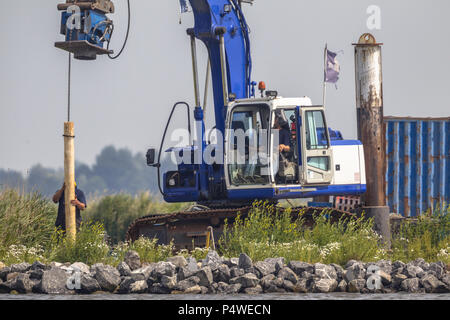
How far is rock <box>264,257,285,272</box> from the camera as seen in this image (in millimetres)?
15904

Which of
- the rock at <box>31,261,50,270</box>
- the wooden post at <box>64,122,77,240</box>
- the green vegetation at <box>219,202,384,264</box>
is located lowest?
the rock at <box>31,261,50,270</box>

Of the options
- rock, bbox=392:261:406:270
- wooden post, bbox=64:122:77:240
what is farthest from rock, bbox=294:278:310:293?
wooden post, bbox=64:122:77:240

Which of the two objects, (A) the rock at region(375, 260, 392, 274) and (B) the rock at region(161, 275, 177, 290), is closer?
(B) the rock at region(161, 275, 177, 290)

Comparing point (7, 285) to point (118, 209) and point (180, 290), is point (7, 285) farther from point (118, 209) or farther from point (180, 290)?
point (118, 209)

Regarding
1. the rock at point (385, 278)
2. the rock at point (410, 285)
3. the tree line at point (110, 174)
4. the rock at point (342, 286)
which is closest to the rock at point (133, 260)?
the rock at point (342, 286)

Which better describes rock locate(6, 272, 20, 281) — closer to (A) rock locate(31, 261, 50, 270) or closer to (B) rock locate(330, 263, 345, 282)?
(A) rock locate(31, 261, 50, 270)

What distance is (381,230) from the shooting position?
19438mm

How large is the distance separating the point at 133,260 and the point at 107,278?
0.86 meters

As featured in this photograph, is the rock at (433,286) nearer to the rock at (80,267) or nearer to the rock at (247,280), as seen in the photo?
the rock at (247,280)

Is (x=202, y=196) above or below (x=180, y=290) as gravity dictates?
above

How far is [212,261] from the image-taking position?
16.0 meters

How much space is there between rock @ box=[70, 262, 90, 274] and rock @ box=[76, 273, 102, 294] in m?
0.29
